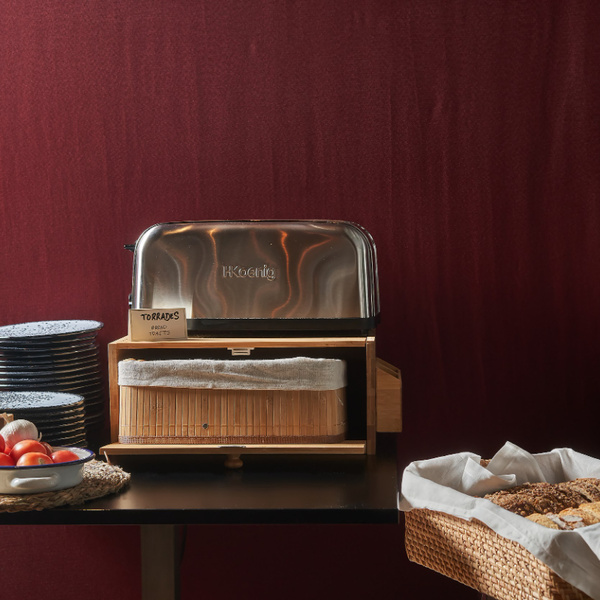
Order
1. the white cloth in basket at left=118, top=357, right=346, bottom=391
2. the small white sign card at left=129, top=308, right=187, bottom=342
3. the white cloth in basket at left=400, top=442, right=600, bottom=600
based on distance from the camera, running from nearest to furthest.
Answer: the white cloth in basket at left=400, top=442, right=600, bottom=600, the white cloth in basket at left=118, top=357, right=346, bottom=391, the small white sign card at left=129, top=308, right=187, bottom=342

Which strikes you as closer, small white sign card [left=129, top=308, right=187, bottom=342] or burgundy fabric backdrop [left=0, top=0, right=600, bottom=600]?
small white sign card [left=129, top=308, right=187, bottom=342]

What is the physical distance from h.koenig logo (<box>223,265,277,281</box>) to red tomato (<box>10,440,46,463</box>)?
2.18 ft

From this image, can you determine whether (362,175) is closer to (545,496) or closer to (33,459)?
(545,496)

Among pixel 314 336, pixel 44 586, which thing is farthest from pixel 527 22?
pixel 44 586

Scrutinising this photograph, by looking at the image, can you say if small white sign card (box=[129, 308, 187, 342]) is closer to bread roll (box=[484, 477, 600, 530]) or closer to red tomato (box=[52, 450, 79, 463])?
red tomato (box=[52, 450, 79, 463])

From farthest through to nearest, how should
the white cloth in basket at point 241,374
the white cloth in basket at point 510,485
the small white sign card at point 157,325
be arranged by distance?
the small white sign card at point 157,325
the white cloth in basket at point 241,374
the white cloth in basket at point 510,485

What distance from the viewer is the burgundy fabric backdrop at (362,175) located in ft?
8.23

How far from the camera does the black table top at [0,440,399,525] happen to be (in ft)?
5.50

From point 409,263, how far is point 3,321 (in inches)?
51.0

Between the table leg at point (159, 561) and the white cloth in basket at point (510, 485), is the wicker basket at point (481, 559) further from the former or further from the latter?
the table leg at point (159, 561)

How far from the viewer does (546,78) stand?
249 cm

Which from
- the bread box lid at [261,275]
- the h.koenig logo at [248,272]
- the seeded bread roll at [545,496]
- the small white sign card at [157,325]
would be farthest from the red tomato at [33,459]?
the seeded bread roll at [545,496]

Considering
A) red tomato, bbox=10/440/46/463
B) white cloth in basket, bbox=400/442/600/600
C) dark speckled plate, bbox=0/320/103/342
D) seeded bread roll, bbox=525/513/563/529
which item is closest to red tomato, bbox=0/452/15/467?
red tomato, bbox=10/440/46/463

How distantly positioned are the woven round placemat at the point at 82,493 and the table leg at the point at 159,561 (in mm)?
128
